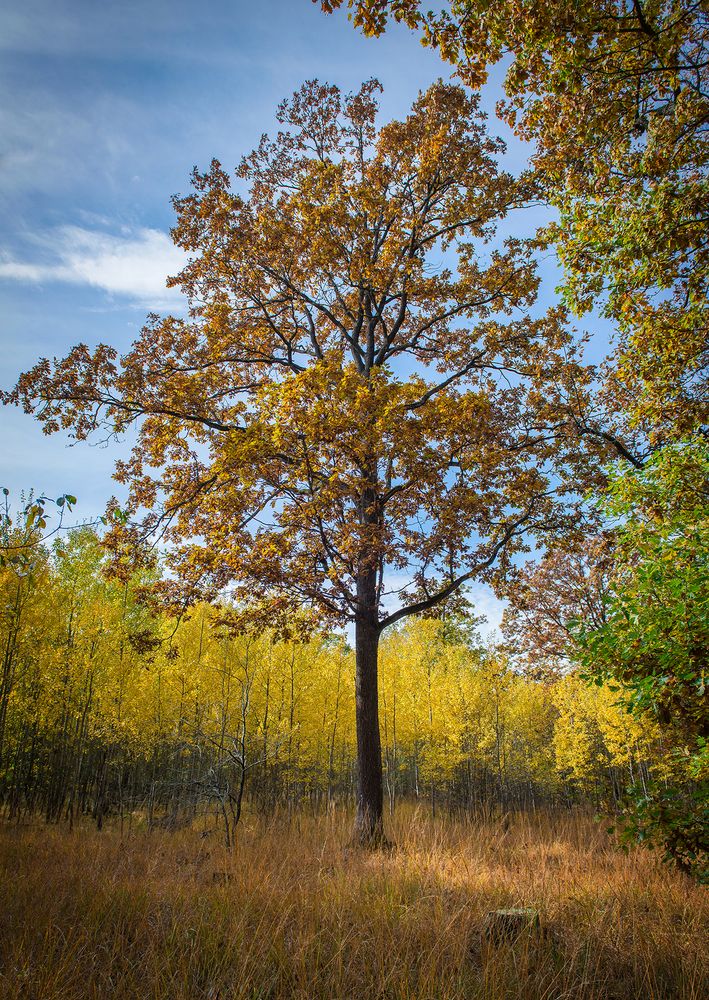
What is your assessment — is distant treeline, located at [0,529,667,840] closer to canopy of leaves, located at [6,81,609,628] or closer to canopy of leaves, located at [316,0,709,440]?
canopy of leaves, located at [6,81,609,628]

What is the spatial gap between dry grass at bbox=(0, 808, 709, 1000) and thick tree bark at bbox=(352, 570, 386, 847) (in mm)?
2091

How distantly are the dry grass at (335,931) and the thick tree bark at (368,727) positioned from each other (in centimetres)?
209

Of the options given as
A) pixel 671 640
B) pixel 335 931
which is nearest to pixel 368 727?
pixel 335 931

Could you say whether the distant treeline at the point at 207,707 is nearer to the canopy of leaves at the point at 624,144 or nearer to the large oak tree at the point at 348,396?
the large oak tree at the point at 348,396

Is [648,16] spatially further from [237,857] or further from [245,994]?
[237,857]

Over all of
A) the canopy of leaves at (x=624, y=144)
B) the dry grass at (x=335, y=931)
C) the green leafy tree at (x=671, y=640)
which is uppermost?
the canopy of leaves at (x=624, y=144)

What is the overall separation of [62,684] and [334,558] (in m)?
12.1

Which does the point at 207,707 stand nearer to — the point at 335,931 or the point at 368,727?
the point at 368,727

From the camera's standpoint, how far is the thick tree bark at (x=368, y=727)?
8.94m

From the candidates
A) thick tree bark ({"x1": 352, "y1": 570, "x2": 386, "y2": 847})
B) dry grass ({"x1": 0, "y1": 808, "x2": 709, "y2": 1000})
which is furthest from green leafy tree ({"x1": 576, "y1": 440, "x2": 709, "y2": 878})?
thick tree bark ({"x1": 352, "y1": 570, "x2": 386, "y2": 847})

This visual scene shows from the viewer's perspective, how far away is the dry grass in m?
3.56

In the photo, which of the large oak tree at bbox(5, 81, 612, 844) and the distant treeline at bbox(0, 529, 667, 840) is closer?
the large oak tree at bbox(5, 81, 612, 844)

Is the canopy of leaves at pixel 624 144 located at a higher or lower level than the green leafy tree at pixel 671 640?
higher

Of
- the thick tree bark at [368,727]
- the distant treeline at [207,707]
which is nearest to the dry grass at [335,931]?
the thick tree bark at [368,727]
